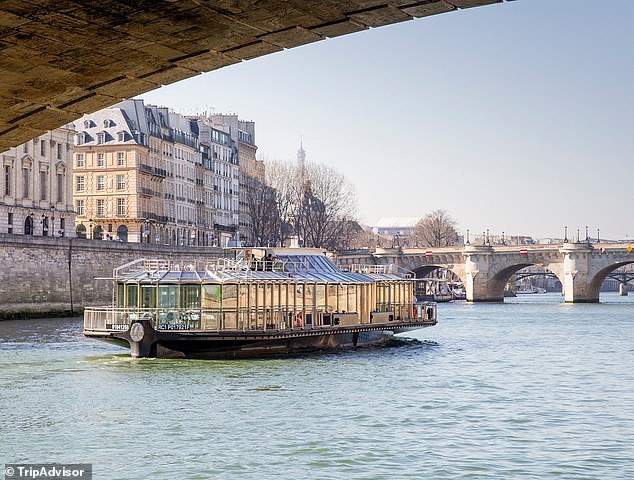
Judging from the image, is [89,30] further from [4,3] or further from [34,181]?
[34,181]

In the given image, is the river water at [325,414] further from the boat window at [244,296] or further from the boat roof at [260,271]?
the boat roof at [260,271]

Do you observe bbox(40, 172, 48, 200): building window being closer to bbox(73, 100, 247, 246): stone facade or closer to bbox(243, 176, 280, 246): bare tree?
bbox(73, 100, 247, 246): stone facade

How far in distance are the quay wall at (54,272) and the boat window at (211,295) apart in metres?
24.5

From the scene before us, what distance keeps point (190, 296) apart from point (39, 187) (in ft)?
145

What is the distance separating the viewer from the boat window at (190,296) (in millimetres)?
36781

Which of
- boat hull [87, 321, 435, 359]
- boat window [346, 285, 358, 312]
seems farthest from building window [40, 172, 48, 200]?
boat hull [87, 321, 435, 359]

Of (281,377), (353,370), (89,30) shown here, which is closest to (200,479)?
(89,30)

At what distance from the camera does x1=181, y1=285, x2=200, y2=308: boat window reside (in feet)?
121

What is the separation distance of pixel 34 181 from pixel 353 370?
163 ft

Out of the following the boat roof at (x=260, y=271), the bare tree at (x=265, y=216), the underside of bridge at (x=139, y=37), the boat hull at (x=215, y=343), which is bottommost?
the boat hull at (x=215, y=343)

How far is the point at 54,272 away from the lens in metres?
65.1

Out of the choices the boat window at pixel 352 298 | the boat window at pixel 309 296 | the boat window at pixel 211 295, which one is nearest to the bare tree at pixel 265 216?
the boat window at pixel 352 298

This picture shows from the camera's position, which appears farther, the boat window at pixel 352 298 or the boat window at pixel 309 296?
the boat window at pixel 352 298

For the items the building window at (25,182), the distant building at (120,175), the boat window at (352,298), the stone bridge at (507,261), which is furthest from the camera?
the stone bridge at (507,261)
